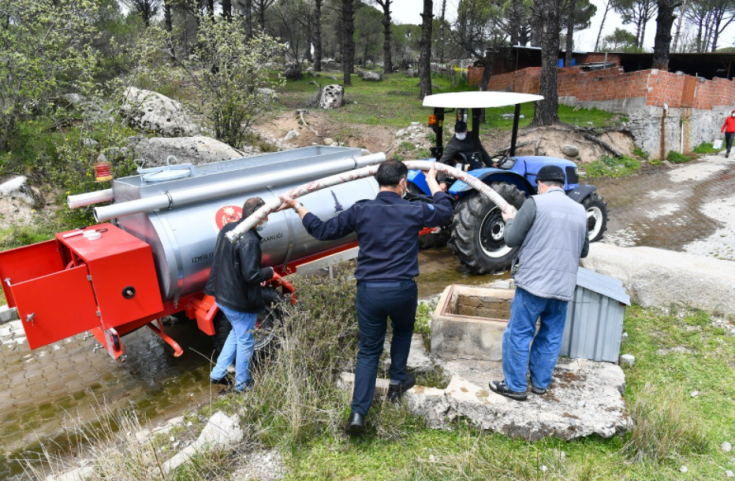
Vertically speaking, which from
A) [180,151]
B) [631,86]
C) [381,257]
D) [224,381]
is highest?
[631,86]

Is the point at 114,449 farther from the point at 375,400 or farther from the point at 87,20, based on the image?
the point at 87,20

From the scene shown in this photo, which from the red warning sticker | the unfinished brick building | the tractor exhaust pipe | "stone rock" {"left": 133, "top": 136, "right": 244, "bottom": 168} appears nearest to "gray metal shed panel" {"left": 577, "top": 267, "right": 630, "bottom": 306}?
the tractor exhaust pipe

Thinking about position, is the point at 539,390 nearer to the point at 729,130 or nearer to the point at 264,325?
the point at 264,325

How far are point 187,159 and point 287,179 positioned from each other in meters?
4.21

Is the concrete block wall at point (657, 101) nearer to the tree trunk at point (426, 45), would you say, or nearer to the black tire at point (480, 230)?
the tree trunk at point (426, 45)

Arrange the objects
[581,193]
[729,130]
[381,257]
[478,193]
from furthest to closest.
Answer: [729,130], [581,193], [478,193], [381,257]

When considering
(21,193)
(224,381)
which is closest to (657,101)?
(224,381)

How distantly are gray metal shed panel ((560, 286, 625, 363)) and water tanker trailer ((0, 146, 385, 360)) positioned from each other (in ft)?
8.46

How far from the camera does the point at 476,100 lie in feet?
21.4

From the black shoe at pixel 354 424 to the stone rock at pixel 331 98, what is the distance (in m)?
15.4

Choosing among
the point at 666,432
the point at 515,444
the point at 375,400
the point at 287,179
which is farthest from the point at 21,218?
the point at 666,432

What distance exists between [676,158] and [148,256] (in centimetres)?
1556

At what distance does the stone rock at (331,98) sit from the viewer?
17.6m

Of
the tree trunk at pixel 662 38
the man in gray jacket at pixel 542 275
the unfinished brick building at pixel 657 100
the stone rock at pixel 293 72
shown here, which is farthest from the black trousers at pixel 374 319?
the stone rock at pixel 293 72
